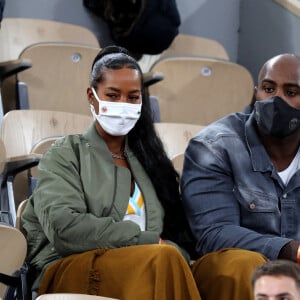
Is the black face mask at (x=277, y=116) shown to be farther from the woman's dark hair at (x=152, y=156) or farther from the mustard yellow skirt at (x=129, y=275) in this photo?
the mustard yellow skirt at (x=129, y=275)

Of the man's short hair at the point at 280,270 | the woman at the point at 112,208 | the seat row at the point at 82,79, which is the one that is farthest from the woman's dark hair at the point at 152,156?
the seat row at the point at 82,79

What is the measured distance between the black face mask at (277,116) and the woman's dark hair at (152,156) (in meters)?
0.26

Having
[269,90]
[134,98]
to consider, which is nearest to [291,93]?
[269,90]

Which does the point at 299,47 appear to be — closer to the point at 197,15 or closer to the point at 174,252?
the point at 197,15

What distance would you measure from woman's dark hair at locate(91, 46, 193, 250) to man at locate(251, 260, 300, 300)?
0.51m

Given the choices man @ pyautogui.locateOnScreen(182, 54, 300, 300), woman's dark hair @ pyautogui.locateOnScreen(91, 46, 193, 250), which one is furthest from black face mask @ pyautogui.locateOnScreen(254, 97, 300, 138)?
woman's dark hair @ pyautogui.locateOnScreen(91, 46, 193, 250)

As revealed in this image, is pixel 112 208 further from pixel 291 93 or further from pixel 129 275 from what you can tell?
pixel 291 93

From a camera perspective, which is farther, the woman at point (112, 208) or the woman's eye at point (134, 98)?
the woman's eye at point (134, 98)

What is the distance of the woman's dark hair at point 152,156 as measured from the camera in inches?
81.6

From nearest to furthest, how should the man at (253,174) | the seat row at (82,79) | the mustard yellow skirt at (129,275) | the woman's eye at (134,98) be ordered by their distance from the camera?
the mustard yellow skirt at (129,275) < the man at (253,174) < the woman's eye at (134,98) < the seat row at (82,79)

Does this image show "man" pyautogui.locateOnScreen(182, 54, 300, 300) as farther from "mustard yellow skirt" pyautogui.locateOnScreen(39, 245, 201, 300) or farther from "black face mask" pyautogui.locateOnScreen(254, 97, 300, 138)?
"mustard yellow skirt" pyautogui.locateOnScreen(39, 245, 201, 300)

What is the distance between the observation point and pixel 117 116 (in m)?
2.05

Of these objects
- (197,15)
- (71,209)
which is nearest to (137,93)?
(71,209)

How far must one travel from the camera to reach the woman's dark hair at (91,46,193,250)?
207cm
